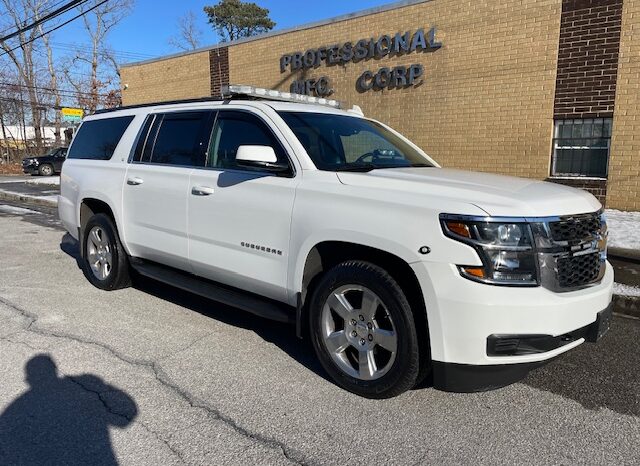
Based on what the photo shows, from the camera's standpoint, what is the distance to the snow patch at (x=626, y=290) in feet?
16.9

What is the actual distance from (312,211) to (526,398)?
1.82m

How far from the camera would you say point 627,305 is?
16.8 feet

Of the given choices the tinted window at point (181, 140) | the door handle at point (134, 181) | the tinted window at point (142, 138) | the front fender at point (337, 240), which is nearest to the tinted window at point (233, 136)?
the tinted window at point (181, 140)

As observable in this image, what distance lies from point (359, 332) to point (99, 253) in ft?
11.9

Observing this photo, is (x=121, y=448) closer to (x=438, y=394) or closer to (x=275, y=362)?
(x=275, y=362)

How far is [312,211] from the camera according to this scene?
348 cm

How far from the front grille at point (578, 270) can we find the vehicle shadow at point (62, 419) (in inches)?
102

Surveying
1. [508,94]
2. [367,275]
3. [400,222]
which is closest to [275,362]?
[367,275]

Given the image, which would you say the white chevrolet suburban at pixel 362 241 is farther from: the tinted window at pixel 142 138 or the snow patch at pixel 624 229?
the snow patch at pixel 624 229

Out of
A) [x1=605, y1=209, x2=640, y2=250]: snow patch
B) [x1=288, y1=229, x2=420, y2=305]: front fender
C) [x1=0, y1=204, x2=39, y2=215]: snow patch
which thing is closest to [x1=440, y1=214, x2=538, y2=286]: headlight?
[x1=288, y1=229, x2=420, y2=305]: front fender

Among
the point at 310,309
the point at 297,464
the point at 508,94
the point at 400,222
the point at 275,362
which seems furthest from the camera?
the point at 508,94

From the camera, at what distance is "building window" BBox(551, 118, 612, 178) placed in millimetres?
10539

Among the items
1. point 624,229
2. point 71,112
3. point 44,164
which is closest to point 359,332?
point 624,229

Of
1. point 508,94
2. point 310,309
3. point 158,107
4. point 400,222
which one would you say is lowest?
point 310,309
